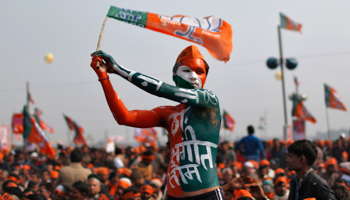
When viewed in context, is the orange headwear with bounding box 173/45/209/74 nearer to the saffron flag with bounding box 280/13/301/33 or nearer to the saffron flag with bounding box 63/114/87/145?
the saffron flag with bounding box 280/13/301/33

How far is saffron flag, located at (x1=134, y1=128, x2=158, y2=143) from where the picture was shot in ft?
77.6

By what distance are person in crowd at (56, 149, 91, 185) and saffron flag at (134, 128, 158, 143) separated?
1590cm

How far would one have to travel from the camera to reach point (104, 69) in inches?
103

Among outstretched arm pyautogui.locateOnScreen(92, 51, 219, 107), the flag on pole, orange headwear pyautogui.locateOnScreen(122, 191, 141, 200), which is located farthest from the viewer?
the flag on pole

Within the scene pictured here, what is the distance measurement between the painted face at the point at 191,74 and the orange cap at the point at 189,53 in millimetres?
35

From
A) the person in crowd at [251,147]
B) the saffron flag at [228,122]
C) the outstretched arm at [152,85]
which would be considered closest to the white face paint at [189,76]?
the outstretched arm at [152,85]

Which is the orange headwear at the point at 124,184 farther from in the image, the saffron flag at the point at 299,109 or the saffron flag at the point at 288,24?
the saffron flag at the point at 288,24

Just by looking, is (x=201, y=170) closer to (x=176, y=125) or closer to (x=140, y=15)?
(x=176, y=125)

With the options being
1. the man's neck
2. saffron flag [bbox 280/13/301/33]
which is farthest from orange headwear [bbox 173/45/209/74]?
saffron flag [bbox 280/13/301/33]

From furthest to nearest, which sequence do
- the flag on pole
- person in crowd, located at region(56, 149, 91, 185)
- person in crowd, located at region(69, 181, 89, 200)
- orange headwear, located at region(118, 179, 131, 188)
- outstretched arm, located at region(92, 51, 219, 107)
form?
the flag on pole → orange headwear, located at region(118, 179, 131, 188) → person in crowd, located at region(56, 149, 91, 185) → person in crowd, located at region(69, 181, 89, 200) → outstretched arm, located at region(92, 51, 219, 107)

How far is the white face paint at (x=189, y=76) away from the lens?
2996mm

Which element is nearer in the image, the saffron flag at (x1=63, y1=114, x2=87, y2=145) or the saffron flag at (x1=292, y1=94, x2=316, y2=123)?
the saffron flag at (x1=292, y1=94, x2=316, y2=123)

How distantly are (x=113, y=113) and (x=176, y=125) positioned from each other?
515mm

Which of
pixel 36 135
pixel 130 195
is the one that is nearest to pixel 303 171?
pixel 130 195
